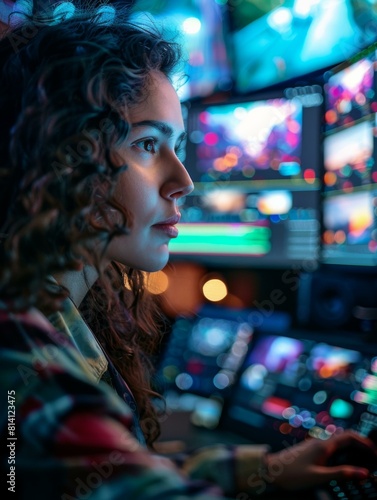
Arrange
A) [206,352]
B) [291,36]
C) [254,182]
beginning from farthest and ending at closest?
[254,182] → [291,36] → [206,352]

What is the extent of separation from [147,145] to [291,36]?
44.1 inches

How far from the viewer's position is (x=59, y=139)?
72 centimetres

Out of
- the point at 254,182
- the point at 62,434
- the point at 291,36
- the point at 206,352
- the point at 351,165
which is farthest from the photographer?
the point at 254,182

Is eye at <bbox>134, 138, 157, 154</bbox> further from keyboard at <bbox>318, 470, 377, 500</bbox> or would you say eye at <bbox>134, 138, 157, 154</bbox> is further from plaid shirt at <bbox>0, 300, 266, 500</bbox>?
keyboard at <bbox>318, 470, 377, 500</bbox>

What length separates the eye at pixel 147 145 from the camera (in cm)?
88

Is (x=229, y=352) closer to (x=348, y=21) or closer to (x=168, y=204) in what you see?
(x=168, y=204)

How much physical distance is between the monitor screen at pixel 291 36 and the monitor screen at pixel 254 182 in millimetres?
93

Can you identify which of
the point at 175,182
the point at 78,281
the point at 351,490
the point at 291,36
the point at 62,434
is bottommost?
the point at 351,490

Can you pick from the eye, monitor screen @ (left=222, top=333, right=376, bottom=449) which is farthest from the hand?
the eye

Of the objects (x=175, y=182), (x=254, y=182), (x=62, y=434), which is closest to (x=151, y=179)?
(x=175, y=182)

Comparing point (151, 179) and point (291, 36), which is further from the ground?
point (291, 36)

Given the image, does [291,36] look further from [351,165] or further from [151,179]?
[151,179]

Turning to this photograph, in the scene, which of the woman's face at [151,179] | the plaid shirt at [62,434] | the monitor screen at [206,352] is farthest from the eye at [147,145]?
the monitor screen at [206,352]

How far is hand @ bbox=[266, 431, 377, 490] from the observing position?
0.91 meters
